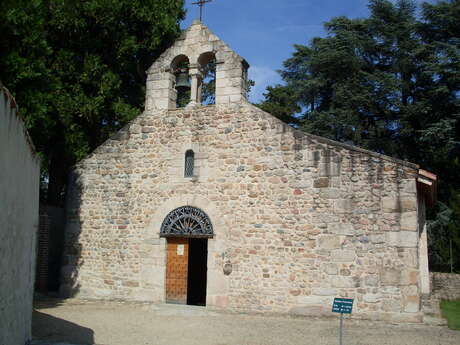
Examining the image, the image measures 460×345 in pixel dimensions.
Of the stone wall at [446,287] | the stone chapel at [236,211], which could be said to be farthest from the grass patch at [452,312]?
the stone chapel at [236,211]

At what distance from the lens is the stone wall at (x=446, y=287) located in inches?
536

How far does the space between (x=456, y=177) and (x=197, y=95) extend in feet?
41.5

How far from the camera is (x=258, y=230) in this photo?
1031 cm

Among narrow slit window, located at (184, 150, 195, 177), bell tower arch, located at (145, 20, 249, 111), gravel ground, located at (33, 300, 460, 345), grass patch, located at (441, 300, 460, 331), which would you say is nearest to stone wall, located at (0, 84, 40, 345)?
gravel ground, located at (33, 300, 460, 345)

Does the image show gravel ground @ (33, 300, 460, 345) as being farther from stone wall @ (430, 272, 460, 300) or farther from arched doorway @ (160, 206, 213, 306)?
stone wall @ (430, 272, 460, 300)

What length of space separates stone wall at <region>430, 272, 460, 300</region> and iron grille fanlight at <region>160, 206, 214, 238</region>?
7.27m

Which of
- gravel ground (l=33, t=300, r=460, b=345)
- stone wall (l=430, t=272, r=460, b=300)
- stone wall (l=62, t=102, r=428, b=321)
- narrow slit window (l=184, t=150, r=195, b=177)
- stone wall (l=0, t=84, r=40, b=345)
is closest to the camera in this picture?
stone wall (l=0, t=84, r=40, b=345)

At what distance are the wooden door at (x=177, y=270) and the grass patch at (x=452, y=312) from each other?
5.64 meters

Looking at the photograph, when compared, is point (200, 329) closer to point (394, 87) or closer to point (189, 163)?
point (189, 163)

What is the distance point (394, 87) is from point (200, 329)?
15157 mm

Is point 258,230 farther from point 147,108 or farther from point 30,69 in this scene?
point 30,69

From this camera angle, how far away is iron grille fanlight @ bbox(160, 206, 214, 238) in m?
10.8

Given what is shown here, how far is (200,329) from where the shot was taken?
27.0 ft

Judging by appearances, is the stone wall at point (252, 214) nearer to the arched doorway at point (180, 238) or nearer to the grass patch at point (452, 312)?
the arched doorway at point (180, 238)
